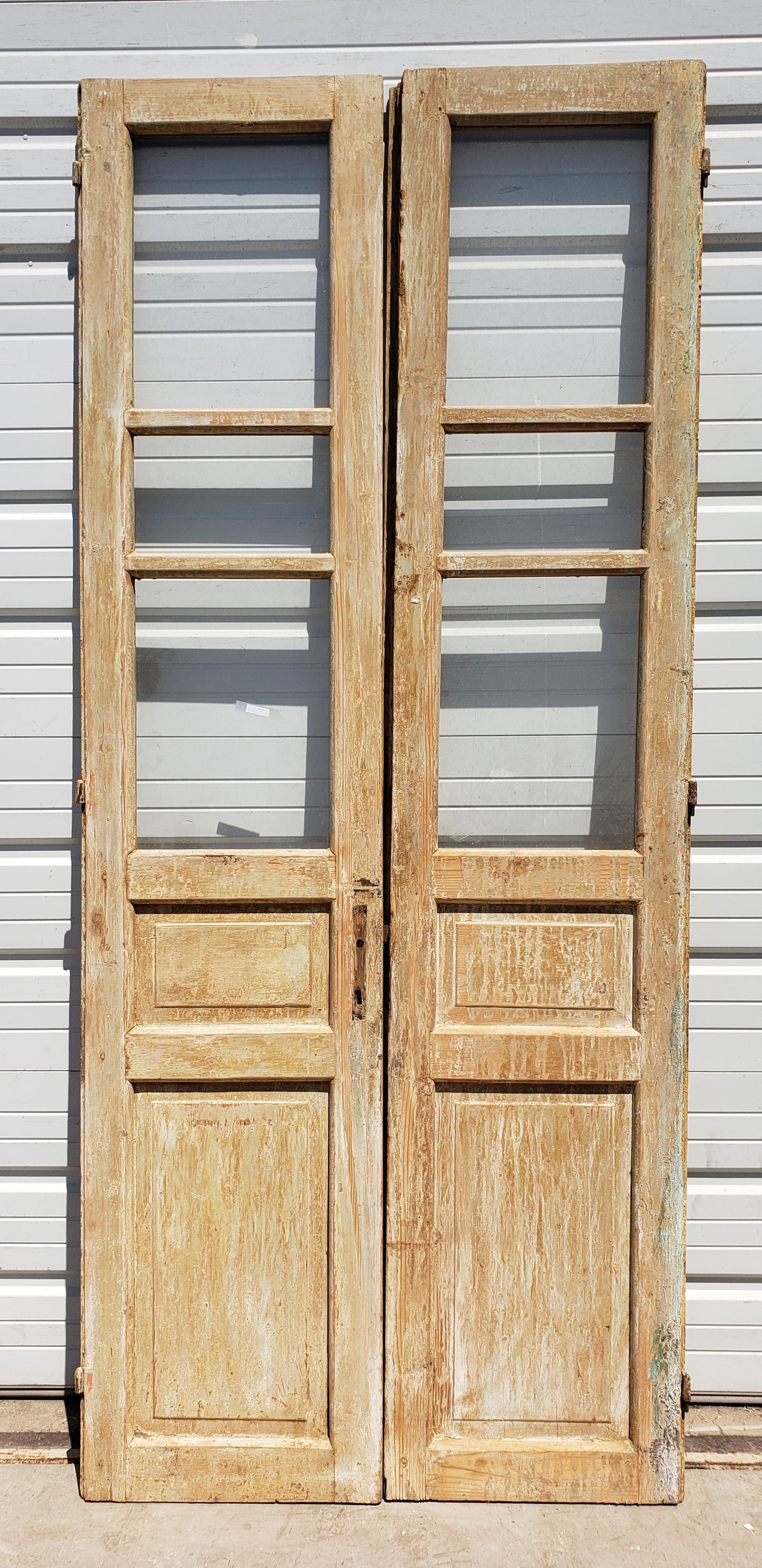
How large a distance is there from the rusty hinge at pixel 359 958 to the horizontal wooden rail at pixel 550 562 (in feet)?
2.46

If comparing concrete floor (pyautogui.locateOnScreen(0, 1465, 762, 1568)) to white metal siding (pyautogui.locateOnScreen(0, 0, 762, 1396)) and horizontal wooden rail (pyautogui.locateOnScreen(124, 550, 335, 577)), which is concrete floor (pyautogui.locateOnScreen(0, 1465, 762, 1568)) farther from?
horizontal wooden rail (pyautogui.locateOnScreen(124, 550, 335, 577))

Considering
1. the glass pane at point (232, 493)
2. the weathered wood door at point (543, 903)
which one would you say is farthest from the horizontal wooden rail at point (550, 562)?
the glass pane at point (232, 493)

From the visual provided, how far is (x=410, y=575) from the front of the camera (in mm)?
2020

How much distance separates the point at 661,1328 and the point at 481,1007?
0.78 metres

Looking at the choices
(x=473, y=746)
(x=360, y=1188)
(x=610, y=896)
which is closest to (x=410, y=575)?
(x=473, y=746)

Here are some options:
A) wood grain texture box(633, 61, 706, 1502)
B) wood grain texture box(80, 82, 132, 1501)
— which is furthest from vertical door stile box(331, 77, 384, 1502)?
wood grain texture box(633, 61, 706, 1502)

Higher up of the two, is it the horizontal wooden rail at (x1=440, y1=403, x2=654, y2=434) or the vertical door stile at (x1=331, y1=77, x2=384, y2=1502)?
the horizontal wooden rail at (x1=440, y1=403, x2=654, y2=434)

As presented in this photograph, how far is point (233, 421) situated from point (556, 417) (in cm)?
69

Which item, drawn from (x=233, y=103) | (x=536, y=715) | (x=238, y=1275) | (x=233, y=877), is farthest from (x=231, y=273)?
(x=238, y=1275)

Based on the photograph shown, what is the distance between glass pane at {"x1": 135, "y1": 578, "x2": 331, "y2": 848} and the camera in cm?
210

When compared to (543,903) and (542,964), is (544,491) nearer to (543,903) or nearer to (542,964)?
(543,903)

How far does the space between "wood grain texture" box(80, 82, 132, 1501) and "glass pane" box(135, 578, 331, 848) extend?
0.09 metres

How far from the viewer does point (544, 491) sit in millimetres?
2072

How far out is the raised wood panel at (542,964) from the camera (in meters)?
2.05
